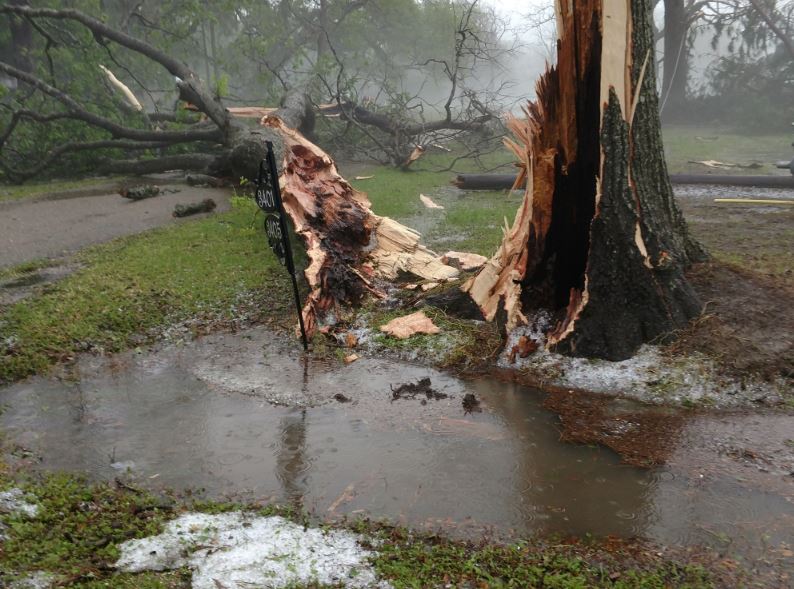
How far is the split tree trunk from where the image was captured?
455 cm

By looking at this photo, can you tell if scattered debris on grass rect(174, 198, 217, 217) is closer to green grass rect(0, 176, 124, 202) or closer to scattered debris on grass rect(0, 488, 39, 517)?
green grass rect(0, 176, 124, 202)

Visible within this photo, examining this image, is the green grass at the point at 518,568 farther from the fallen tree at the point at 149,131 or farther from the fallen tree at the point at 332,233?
the fallen tree at the point at 149,131

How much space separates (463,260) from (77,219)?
18.8 ft

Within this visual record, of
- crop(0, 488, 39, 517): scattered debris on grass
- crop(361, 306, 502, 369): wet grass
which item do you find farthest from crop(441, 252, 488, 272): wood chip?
crop(0, 488, 39, 517): scattered debris on grass

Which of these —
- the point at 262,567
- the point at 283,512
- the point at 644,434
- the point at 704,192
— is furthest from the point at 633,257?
the point at 704,192

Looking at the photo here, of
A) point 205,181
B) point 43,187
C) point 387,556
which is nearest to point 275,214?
point 387,556

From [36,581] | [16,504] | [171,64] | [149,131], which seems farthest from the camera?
[171,64]

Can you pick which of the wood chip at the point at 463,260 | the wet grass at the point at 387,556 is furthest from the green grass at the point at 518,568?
the wood chip at the point at 463,260

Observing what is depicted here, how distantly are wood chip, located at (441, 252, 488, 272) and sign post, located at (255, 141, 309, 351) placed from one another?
6.51 ft

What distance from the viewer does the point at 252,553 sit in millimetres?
2877

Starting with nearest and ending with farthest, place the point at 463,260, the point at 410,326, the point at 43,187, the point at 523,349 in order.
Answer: the point at 523,349 → the point at 410,326 → the point at 463,260 → the point at 43,187

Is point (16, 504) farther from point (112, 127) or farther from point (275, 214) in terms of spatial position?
point (112, 127)

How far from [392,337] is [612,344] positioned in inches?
65.0

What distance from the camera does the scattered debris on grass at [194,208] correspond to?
9609mm
